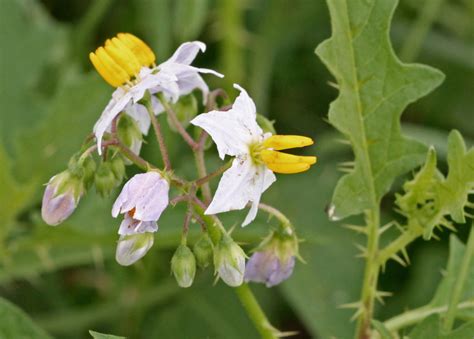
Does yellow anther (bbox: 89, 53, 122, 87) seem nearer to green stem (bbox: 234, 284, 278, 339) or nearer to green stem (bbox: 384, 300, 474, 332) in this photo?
green stem (bbox: 234, 284, 278, 339)

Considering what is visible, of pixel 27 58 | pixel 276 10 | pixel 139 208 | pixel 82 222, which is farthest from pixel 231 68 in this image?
pixel 139 208

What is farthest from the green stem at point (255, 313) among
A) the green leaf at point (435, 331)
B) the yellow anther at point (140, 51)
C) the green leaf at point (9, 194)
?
the green leaf at point (9, 194)

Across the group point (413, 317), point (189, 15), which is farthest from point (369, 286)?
point (189, 15)

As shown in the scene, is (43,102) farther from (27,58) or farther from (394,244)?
(394,244)

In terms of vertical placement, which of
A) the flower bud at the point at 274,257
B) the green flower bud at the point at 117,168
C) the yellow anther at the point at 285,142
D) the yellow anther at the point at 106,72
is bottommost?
the flower bud at the point at 274,257

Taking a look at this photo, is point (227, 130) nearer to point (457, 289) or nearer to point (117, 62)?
point (117, 62)

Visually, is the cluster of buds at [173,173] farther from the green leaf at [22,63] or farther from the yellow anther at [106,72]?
the green leaf at [22,63]

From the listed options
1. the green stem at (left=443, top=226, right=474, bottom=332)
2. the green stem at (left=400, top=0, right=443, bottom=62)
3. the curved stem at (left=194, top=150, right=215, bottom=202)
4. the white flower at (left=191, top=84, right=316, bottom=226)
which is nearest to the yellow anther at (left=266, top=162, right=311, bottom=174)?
the white flower at (left=191, top=84, right=316, bottom=226)
